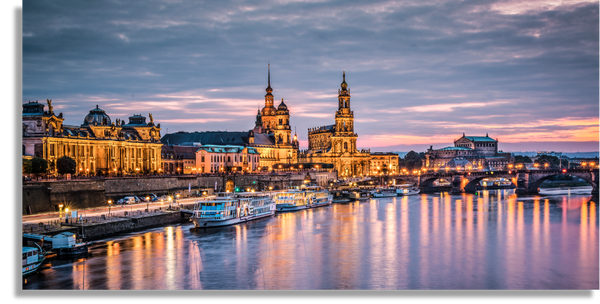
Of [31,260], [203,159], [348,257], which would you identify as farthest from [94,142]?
[348,257]

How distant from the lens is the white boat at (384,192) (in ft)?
219

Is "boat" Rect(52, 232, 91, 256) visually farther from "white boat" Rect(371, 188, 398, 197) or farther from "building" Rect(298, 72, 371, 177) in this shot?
"building" Rect(298, 72, 371, 177)

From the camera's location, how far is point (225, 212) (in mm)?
35438

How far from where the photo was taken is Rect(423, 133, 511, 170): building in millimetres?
122294

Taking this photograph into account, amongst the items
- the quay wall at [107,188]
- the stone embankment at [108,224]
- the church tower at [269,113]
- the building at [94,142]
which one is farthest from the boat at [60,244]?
the church tower at [269,113]

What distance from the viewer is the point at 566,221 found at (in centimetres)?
3728

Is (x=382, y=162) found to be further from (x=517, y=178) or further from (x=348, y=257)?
(x=348, y=257)

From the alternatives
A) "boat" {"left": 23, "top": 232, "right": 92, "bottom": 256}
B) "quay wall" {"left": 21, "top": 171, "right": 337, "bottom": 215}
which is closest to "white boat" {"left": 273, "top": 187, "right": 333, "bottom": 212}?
"quay wall" {"left": 21, "top": 171, "right": 337, "bottom": 215}

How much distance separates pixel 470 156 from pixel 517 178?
6129 cm

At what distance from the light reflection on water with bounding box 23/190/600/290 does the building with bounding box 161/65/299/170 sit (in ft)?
158

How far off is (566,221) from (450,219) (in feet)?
26.6

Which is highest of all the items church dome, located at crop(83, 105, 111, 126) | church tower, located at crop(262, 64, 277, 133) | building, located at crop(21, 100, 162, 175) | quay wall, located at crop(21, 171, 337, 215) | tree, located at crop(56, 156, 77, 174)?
church tower, located at crop(262, 64, 277, 133)

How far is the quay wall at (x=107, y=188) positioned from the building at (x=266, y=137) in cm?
2051
